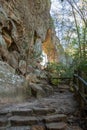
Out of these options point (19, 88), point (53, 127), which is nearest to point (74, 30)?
point (19, 88)

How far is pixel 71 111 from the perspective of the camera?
4836mm

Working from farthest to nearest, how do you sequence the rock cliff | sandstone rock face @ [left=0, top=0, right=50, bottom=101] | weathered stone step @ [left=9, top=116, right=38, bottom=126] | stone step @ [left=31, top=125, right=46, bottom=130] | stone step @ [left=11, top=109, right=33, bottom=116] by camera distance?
1. the rock cliff
2. sandstone rock face @ [left=0, top=0, right=50, bottom=101]
3. stone step @ [left=11, top=109, right=33, bottom=116]
4. weathered stone step @ [left=9, top=116, right=38, bottom=126]
5. stone step @ [left=31, top=125, right=46, bottom=130]

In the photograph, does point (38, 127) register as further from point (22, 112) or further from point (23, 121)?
point (22, 112)

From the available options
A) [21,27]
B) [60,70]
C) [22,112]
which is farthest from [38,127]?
[60,70]

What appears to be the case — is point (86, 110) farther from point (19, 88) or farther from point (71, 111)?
point (19, 88)

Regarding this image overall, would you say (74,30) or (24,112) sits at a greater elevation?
(74,30)

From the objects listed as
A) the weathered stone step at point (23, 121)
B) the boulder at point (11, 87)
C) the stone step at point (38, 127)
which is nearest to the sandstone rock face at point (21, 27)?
the boulder at point (11, 87)

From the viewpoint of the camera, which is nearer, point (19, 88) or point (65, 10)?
point (19, 88)

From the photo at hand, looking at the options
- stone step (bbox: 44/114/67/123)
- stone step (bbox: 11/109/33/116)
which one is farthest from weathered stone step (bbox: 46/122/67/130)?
stone step (bbox: 11/109/33/116)

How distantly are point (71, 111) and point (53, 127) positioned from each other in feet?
4.03

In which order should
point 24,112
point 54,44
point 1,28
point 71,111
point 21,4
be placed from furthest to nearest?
1. point 54,44
2. point 21,4
3. point 1,28
4. point 71,111
5. point 24,112

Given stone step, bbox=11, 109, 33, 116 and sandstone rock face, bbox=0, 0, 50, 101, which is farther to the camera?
sandstone rock face, bbox=0, 0, 50, 101

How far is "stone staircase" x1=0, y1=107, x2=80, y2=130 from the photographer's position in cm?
382

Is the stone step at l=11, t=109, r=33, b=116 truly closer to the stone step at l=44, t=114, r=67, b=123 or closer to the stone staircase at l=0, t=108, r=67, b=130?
the stone staircase at l=0, t=108, r=67, b=130
